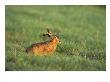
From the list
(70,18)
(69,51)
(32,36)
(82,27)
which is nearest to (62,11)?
(70,18)

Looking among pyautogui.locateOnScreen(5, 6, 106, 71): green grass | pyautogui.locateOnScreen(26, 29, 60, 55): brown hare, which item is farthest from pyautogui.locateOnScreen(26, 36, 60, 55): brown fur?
pyautogui.locateOnScreen(5, 6, 106, 71): green grass

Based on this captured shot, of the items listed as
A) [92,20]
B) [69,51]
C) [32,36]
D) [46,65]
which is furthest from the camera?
[92,20]

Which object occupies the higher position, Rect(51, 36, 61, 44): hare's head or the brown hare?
Rect(51, 36, 61, 44): hare's head

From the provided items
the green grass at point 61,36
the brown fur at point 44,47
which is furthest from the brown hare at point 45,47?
the green grass at point 61,36

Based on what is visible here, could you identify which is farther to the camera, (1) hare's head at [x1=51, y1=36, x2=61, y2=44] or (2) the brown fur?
(1) hare's head at [x1=51, y1=36, x2=61, y2=44]

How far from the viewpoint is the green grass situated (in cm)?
802

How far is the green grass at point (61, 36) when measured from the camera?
8.02 m

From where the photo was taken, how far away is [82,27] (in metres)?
11.9

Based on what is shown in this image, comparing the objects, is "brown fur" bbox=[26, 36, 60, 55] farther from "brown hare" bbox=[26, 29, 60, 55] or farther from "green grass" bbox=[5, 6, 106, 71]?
"green grass" bbox=[5, 6, 106, 71]

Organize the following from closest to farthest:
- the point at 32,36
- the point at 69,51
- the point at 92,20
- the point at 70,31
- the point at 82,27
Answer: the point at 69,51 → the point at 32,36 → the point at 70,31 → the point at 82,27 → the point at 92,20

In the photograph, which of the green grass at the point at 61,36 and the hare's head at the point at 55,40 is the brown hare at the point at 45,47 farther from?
the green grass at the point at 61,36
